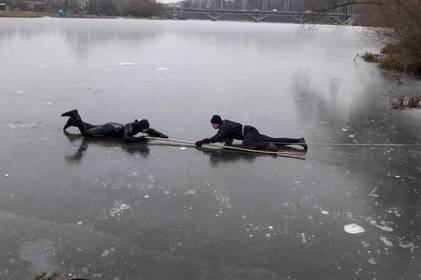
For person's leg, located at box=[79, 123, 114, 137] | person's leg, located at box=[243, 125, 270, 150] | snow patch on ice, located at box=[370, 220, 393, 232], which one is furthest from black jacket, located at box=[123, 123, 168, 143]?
snow patch on ice, located at box=[370, 220, 393, 232]

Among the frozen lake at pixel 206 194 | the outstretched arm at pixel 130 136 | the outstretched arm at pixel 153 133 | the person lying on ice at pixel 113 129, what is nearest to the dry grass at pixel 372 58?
the frozen lake at pixel 206 194

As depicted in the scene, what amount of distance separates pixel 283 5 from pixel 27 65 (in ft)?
367

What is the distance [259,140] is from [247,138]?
0.21 metres

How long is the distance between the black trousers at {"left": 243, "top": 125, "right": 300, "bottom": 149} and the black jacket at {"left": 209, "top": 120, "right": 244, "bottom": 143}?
15cm

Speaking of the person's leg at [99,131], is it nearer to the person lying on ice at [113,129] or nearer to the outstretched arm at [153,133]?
the person lying on ice at [113,129]

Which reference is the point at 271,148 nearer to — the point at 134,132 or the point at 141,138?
the point at 141,138

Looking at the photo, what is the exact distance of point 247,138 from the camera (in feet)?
22.9

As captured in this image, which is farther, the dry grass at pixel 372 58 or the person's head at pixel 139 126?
the dry grass at pixel 372 58

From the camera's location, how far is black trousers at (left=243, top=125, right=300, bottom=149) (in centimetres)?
689

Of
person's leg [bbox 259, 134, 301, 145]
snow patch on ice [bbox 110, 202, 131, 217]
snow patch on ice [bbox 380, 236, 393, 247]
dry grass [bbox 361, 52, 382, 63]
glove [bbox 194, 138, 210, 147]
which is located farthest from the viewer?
dry grass [bbox 361, 52, 382, 63]

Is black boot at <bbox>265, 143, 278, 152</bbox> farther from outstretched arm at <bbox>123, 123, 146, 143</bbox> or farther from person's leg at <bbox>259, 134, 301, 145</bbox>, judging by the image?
outstretched arm at <bbox>123, 123, 146, 143</bbox>

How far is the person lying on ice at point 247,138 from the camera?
6.86 metres

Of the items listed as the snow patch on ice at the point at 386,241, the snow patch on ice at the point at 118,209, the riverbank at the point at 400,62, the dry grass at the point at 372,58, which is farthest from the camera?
the dry grass at the point at 372,58

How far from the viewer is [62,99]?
1021 centimetres
